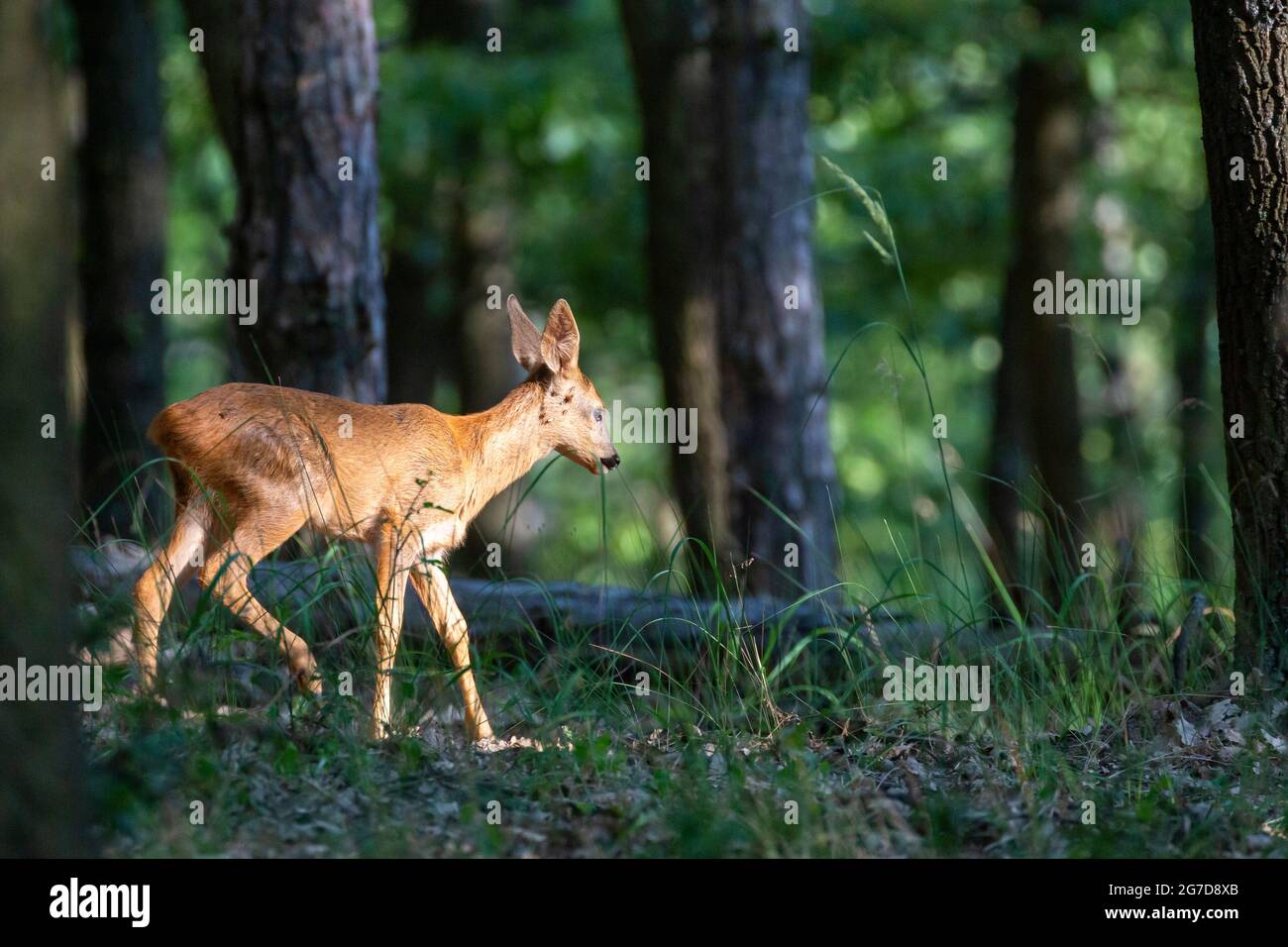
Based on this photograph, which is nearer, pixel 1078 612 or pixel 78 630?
pixel 78 630

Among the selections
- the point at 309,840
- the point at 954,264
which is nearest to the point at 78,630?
the point at 309,840

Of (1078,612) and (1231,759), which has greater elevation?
(1078,612)

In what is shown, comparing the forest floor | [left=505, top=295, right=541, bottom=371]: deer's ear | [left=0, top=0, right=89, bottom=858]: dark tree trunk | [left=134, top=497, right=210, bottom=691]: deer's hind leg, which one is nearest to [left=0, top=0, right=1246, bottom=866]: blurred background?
[left=0, top=0, right=89, bottom=858]: dark tree trunk

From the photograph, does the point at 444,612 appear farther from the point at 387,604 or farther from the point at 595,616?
the point at 595,616

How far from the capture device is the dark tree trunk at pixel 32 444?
3148mm

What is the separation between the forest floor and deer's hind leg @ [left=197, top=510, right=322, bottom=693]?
0.63 feet

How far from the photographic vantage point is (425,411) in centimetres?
594

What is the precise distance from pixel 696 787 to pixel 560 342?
6.76 feet

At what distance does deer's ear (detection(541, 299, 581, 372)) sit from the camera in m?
5.77

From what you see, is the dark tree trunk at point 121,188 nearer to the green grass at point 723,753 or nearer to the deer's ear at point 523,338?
the green grass at point 723,753

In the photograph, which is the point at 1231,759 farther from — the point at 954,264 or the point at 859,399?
the point at 859,399

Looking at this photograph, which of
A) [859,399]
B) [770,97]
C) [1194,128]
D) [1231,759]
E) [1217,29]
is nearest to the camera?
[1231,759]

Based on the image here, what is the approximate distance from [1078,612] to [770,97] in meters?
4.08

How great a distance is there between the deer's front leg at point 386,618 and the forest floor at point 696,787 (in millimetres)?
92
